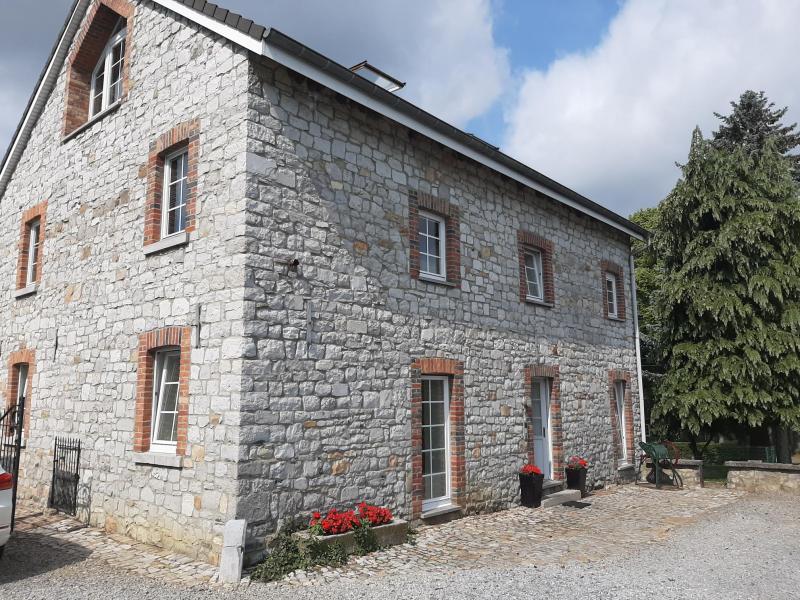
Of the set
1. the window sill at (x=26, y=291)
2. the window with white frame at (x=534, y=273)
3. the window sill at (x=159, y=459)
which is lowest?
the window sill at (x=159, y=459)

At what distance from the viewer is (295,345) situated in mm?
7023

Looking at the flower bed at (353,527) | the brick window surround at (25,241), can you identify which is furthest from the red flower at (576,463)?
the brick window surround at (25,241)

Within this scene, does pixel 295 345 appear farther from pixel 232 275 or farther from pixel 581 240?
pixel 581 240

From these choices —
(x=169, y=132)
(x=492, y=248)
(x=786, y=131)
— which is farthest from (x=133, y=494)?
(x=786, y=131)

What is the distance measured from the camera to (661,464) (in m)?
13.0

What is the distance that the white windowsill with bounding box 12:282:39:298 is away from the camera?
34.9 feet

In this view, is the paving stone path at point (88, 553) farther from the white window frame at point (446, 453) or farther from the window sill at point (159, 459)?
the white window frame at point (446, 453)

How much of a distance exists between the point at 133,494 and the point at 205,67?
5.35 meters

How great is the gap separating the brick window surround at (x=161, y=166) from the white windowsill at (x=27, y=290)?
3.87m

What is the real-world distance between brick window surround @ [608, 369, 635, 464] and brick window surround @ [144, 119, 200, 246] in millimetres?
9301

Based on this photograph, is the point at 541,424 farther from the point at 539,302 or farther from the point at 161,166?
the point at 161,166

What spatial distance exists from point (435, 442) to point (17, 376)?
7589mm

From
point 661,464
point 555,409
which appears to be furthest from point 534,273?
point 661,464

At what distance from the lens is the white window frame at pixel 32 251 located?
11352 mm
